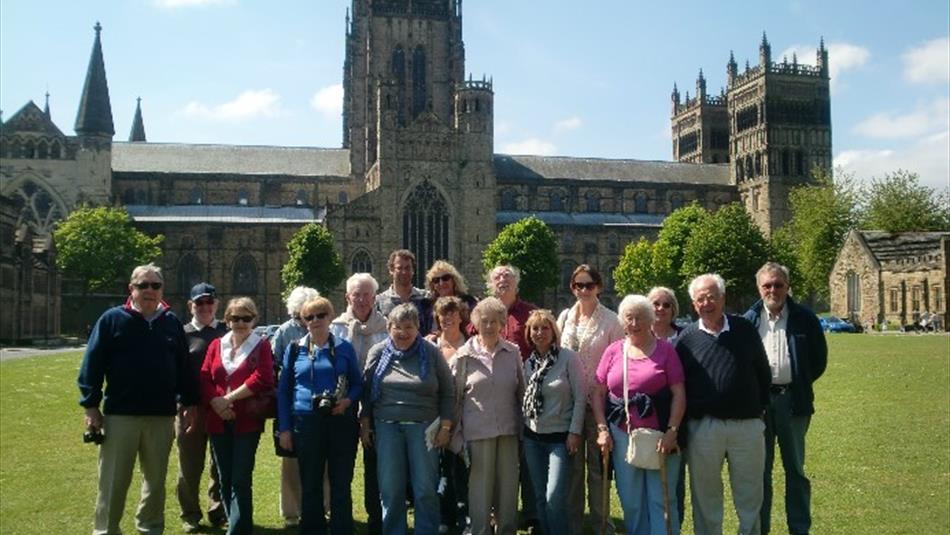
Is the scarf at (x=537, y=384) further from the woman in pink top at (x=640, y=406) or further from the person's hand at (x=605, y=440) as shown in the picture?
the person's hand at (x=605, y=440)

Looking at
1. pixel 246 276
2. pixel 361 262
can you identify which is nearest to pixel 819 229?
pixel 361 262

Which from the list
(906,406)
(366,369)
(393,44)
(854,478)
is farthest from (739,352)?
(393,44)

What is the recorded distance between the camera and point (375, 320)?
9539 millimetres

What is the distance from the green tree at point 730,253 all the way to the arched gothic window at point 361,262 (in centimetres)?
2269

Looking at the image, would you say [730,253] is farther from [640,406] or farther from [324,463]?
[324,463]

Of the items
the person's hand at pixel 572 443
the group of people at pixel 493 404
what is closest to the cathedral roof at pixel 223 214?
the group of people at pixel 493 404

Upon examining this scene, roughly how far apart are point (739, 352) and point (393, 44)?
72964 millimetres

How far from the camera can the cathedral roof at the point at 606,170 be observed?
268 ft

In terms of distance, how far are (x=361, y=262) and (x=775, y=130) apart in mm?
45855

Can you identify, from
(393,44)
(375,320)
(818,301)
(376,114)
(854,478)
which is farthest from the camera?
(818,301)

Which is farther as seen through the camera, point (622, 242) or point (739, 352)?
point (622, 242)

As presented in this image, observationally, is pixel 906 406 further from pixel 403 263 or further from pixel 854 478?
pixel 403 263

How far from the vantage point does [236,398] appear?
8680 millimetres

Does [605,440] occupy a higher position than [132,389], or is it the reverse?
[132,389]
